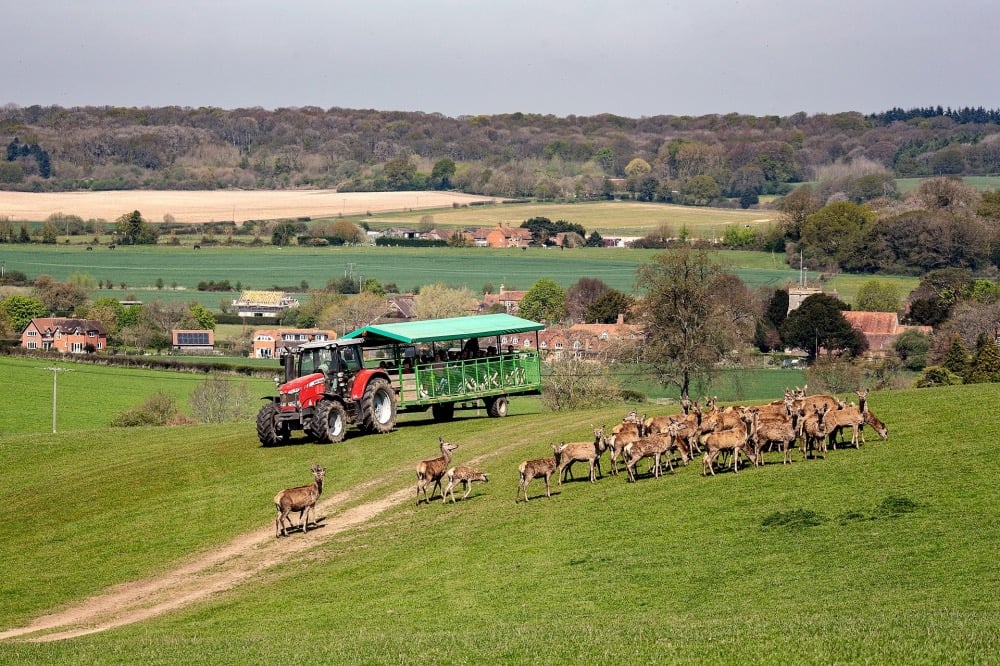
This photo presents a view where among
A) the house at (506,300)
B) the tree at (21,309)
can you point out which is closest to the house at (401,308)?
the house at (506,300)

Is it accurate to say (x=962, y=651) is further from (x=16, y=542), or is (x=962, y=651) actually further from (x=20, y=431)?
(x=20, y=431)

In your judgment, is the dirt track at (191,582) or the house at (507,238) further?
the house at (507,238)

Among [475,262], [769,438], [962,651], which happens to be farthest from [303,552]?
[475,262]

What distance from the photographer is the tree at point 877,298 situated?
121m

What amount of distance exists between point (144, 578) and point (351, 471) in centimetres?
702

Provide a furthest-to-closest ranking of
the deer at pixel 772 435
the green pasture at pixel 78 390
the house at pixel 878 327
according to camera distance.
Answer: the house at pixel 878 327 → the green pasture at pixel 78 390 → the deer at pixel 772 435

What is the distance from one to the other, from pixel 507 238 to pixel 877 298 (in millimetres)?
76196

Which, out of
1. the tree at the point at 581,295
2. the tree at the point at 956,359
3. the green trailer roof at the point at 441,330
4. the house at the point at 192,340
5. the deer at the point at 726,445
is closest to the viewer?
the deer at the point at 726,445

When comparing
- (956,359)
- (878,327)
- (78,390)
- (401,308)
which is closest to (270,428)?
(78,390)

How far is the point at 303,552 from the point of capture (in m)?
25.3

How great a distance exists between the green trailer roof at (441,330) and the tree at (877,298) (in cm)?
8619

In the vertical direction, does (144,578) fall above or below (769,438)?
below

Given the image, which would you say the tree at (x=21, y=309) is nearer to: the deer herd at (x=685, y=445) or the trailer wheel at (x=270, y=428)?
the trailer wheel at (x=270, y=428)

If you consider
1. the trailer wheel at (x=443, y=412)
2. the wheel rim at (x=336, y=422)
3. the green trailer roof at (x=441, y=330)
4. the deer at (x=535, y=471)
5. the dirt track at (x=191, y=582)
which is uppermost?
the green trailer roof at (x=441, y=330)
